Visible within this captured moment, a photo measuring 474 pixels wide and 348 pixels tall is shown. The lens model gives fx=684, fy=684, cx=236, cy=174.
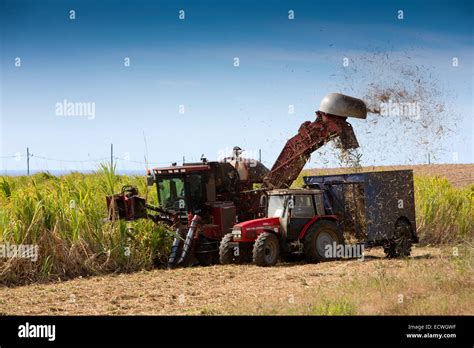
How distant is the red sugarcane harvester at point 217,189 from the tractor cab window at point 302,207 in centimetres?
118

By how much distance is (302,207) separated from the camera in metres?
16.0

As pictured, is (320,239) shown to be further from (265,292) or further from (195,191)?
(265,292)

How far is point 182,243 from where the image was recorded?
639 inches

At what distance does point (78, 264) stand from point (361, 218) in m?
6.79

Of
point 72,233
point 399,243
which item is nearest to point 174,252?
point 72,233

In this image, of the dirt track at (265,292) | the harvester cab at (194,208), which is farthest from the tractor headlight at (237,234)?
the harvester cab at (194,208)

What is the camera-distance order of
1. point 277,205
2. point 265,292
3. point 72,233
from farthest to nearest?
point 277,205
point 72,233
point 265,292

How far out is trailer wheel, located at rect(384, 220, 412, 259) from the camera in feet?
54.0

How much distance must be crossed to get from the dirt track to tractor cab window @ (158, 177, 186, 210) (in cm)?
208

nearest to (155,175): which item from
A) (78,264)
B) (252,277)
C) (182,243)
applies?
(182,243)
